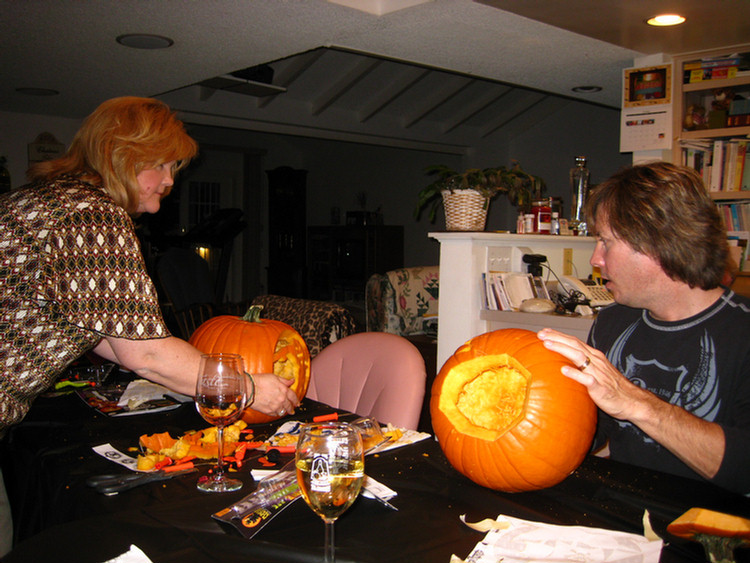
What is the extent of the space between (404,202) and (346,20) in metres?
6.21

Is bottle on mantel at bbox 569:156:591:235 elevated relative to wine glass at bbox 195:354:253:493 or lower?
elevated

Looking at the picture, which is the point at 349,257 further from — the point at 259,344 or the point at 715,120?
the point at 259,344

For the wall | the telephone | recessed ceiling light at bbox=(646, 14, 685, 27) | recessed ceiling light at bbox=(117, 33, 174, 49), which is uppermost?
recessed ceiling light at bbox=(117, 33, 174, 49)

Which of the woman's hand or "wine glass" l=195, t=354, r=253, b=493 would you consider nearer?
"wine glass" l=195, t=354, r=253, b=493

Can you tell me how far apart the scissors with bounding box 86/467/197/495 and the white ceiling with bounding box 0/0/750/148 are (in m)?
2.57

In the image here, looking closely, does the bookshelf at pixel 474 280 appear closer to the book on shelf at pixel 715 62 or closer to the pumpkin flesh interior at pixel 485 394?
the book on shelf at pixel 715 62

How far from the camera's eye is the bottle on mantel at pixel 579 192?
3.30m

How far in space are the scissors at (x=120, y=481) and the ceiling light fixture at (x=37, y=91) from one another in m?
4.90

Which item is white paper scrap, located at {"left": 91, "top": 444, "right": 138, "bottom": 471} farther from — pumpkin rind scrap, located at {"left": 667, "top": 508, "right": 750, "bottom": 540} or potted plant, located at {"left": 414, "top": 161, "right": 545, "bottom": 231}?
potted plant, located at {"left": 414, "top": 161, "right": 545, "bottom": 231}

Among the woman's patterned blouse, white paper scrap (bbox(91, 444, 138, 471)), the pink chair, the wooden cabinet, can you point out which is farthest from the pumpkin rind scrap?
the wooden cabinet

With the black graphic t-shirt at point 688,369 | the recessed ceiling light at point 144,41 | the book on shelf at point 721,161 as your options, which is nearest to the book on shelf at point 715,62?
the book on shelf at point 721,161

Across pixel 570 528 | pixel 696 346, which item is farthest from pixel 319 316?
pixel 570 528

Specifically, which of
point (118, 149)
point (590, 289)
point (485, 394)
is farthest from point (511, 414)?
point (590, 289)

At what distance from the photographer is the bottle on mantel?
10.8 ft
